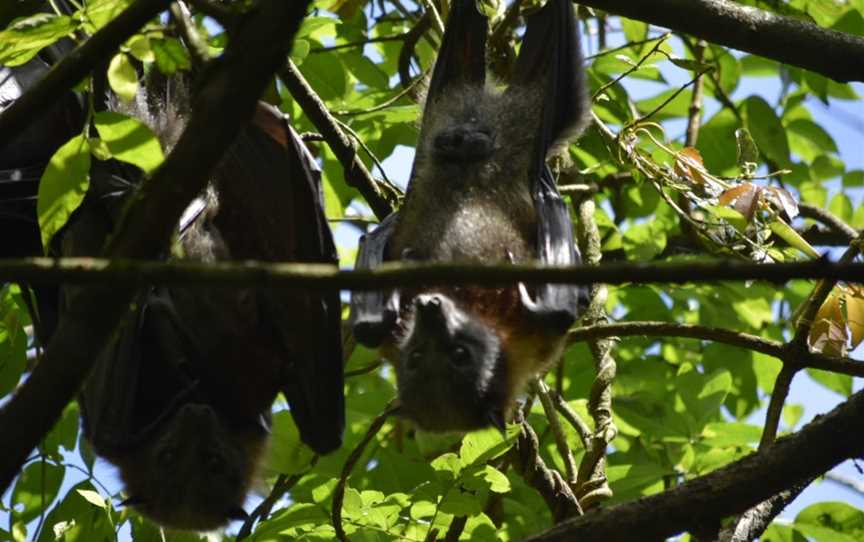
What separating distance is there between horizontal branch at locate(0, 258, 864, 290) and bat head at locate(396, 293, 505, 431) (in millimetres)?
2439

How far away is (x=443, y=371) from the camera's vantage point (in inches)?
209

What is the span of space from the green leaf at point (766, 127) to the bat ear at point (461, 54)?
2.28 metres

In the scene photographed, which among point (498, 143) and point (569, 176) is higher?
point (498, 143)

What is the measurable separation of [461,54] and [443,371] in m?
1.74

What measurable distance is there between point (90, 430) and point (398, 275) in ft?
11.7

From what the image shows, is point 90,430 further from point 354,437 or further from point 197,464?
point 354,437

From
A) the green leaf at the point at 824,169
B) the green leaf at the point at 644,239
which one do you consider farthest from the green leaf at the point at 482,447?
the green leaf at the point at 824,169

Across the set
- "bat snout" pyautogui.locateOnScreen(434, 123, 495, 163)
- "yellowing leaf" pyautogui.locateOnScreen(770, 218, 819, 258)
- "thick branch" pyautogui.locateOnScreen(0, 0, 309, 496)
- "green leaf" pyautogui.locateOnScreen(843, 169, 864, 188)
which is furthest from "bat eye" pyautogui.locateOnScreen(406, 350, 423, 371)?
"green leaf" pyautogui.locateOnScreen(843, 169, 864, 188)

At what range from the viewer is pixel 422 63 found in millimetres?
7719

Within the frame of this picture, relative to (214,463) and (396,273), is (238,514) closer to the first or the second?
(214,463)

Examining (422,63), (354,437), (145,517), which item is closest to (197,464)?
(145,517)

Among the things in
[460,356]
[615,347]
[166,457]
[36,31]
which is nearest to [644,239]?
[615,347]

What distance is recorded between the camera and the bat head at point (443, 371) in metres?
5.27

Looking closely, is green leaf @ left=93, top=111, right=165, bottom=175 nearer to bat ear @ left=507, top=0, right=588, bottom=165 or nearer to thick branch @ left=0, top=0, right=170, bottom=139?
thick branch @ left=0, top=0, right=170, bottom=139
